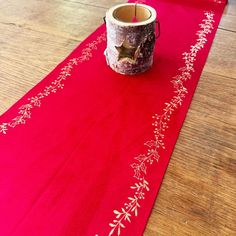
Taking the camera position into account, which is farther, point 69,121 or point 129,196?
point 69,121

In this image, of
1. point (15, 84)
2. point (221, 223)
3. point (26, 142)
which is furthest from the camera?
point (15, 84)

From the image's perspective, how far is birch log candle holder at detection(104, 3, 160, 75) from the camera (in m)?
0.60

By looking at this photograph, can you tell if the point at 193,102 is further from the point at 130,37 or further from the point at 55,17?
the point at 55,17

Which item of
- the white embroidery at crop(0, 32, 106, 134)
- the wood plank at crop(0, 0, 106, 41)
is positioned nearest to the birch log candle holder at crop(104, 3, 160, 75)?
the white embroidery at crop(0, 32, 106, 134)

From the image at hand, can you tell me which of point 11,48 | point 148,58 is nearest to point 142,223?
point 148,58

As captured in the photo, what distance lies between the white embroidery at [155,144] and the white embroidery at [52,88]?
228 millimetres

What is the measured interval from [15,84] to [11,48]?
0.16 meters

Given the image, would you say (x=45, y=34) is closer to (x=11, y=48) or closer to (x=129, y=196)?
(x=11, y=48)

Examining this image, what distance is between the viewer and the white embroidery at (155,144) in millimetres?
434

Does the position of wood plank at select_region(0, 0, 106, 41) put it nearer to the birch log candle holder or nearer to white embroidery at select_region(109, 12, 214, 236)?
the birch log candle holder

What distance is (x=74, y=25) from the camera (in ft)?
2.85

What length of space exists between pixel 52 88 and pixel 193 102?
0.30 meters

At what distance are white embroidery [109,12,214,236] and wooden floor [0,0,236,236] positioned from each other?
0.03 m

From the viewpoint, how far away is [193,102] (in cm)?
61
